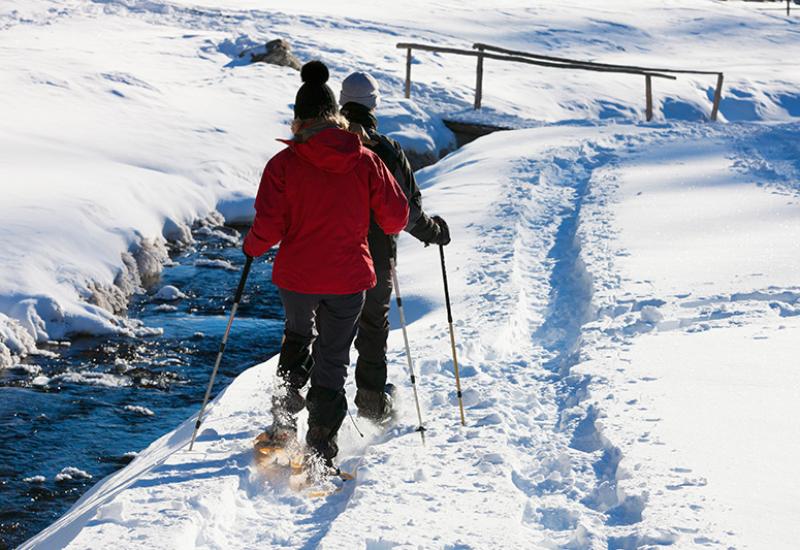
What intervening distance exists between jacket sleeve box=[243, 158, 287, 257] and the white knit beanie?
65cm

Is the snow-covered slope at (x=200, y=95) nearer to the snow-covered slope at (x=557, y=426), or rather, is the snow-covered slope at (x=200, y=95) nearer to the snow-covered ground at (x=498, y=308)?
the snow-covered ground at (x=498, y=308)

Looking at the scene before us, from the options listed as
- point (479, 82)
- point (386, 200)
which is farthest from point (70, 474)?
point (479, 82)

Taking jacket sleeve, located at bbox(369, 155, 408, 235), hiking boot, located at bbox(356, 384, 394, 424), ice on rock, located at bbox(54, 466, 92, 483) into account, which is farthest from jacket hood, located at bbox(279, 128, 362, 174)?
ice on rock, located at bbox(54, 466, 92, 483)

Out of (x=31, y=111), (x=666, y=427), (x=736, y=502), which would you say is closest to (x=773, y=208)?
(x=666, y=427)

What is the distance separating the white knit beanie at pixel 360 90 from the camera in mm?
4832

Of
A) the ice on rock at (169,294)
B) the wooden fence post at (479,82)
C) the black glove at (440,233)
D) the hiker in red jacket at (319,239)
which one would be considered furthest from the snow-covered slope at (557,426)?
the wooden fence post at (479,82)

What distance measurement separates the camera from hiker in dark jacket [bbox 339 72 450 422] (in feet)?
16.0

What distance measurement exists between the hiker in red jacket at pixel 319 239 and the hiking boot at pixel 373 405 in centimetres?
55

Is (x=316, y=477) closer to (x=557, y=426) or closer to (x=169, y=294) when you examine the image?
(x=557, y=426)

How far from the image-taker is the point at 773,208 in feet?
34.3

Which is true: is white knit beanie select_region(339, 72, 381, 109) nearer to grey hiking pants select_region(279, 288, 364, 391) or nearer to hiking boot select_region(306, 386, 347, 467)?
grey hiking pants select_region(279, 288, 364, 391)

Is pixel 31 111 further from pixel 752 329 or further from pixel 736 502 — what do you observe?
pixel 736 502

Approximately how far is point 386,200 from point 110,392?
3840mm

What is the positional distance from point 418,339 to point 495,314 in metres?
0.68
